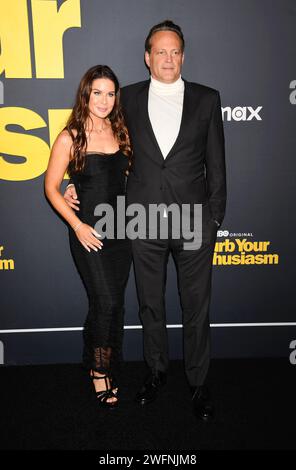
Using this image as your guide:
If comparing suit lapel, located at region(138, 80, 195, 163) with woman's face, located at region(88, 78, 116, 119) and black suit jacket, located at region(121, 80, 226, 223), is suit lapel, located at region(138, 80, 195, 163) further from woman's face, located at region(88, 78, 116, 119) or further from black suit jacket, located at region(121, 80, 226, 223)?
woman's face, located at region(88, 78, 116, 119)

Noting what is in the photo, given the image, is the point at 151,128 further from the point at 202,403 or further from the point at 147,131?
the point at 202,403

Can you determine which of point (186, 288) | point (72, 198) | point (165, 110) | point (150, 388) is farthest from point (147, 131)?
point (150, 388)

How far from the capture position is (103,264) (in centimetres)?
234

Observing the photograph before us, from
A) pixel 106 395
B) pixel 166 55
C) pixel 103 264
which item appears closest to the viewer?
pixel 166 55

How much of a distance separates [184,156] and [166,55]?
529mm

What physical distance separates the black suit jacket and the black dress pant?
14 cm

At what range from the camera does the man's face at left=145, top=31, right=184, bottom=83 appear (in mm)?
2178

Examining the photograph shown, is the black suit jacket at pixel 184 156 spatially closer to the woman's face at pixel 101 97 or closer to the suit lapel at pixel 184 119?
the suit lapel at pixel 184 119

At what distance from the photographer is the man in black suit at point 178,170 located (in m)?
2.23

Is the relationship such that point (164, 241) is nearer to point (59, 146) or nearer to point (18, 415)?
point (59, 146)

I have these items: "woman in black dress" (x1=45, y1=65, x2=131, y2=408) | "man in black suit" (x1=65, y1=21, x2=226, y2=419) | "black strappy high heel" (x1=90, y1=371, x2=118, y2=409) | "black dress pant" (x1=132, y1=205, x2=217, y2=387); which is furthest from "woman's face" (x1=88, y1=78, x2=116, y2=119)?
"black strappy high heel" (x1=90, y1=371, x2=118, y2=409)

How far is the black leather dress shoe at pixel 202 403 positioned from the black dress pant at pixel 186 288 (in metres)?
0.04

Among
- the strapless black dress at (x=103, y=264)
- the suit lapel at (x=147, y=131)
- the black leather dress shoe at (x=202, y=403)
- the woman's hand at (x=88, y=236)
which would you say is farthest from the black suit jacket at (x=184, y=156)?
the black leather dress shoe at (x=202, y=403)

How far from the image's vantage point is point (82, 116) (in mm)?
2217
